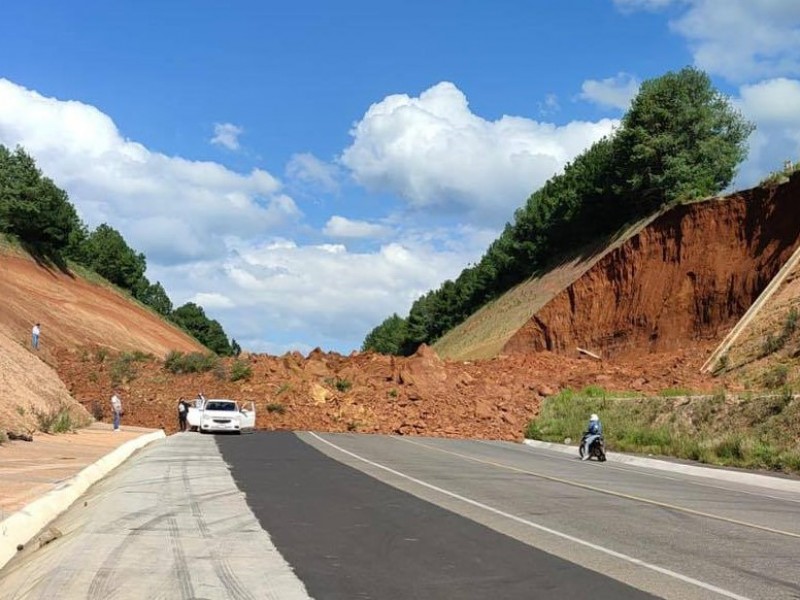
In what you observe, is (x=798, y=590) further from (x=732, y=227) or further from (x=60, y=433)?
(x=732, y=227)

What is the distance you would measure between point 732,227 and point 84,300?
50706mm

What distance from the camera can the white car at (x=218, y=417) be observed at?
3409 centimetres

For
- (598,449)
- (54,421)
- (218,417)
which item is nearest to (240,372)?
(218,417)

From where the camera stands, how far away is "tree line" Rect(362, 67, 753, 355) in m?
58.9

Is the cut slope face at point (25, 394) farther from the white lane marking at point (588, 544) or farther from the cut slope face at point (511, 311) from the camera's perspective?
the cut slope face at point (511, 311)

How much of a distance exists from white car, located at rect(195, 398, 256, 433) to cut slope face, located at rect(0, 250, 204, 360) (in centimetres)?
1880

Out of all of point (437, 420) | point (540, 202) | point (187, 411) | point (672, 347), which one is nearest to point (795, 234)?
point (672, 347)

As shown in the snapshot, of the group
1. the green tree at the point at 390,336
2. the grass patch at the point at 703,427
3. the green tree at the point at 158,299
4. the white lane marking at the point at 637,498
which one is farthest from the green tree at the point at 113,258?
the white lane marking at the point at 637,498

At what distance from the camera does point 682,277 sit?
4891 centimetres

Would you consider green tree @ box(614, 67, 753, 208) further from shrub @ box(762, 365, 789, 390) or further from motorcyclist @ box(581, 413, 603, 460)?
motorcyclist @ box(581, 413, 603, 460)

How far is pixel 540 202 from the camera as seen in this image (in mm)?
87375

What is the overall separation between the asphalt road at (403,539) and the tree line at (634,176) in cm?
4149

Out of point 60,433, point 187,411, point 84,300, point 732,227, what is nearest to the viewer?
point 60,433

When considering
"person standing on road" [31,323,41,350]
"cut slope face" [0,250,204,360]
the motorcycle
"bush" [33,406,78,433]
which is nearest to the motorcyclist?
the motorcycle
